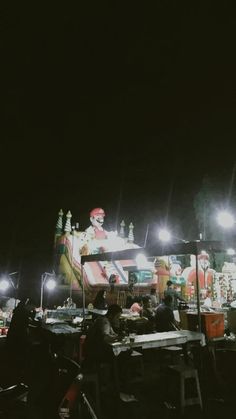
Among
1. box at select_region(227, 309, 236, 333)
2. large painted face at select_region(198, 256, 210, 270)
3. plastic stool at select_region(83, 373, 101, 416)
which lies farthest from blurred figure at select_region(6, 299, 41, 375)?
large painted face at select_region(198, 256, 210, 270)

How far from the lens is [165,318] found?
9.48 m

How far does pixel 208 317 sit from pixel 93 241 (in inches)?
592

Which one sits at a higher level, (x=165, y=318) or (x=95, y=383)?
(x=165, y=318)

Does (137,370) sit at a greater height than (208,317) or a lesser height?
lesser

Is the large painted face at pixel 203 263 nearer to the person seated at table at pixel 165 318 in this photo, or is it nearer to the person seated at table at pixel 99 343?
the person seated at table at pixel 165 318

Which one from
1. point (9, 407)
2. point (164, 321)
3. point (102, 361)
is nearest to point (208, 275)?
point (164, 321)

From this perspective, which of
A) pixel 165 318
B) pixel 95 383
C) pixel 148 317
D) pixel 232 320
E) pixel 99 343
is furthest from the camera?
pixel 148 317

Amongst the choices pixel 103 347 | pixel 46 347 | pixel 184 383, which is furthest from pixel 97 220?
pixel 46 347

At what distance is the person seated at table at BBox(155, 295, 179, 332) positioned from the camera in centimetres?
945

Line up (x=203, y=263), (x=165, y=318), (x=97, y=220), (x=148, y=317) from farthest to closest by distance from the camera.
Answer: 1. (x=97, y=220)
2. (x=203, y=263)
3. (x=148, y=317)
4. (x=165, y=318)

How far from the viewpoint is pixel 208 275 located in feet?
61.7

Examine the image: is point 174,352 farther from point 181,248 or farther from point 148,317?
point 148,317

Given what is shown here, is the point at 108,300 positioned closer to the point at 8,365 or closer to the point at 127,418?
the point at 8,365

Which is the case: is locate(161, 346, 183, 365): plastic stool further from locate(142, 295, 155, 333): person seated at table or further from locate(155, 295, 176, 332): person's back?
locate(142, 295, 155, 333): person seated at table
